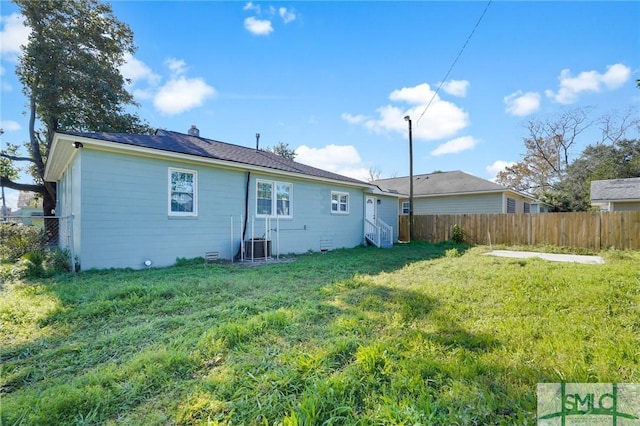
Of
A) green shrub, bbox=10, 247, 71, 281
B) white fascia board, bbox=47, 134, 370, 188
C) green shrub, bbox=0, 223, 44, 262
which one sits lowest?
green shrub, bbox=10, 247, 71, 281

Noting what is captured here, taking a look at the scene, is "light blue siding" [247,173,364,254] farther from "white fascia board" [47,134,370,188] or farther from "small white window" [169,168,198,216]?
"small white window" [169,168,198,216]

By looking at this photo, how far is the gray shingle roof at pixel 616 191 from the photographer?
45.4ft

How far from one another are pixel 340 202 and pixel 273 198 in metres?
3.59

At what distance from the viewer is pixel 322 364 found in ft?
7.90

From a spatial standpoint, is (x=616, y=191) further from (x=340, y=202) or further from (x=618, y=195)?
(x=340, y=202)

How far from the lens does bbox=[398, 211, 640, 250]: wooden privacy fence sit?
980cm

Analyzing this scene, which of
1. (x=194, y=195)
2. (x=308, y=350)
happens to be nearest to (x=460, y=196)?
(x=194, y=195)

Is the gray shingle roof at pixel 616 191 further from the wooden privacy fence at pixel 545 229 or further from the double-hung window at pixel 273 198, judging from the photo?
the double-hung window at pixel 273 198

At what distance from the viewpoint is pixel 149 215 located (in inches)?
281

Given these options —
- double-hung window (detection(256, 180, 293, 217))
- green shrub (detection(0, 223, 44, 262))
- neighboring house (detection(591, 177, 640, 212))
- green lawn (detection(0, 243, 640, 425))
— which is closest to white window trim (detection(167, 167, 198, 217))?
double-hung window (detection(256, 180, 293, 217))

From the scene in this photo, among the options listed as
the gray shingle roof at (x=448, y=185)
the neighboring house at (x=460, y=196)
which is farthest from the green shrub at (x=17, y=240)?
the gray shingle roof at (x=448, y=185)

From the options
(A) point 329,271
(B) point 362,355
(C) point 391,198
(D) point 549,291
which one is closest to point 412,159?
(C) point 391,198

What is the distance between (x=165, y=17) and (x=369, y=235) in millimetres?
10694

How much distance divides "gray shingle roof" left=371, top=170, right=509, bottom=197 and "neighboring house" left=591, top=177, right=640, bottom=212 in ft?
15.3
